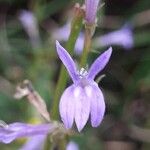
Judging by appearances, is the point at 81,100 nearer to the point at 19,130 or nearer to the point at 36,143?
the point at 19,130

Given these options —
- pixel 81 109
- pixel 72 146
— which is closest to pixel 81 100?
pixel 81 109

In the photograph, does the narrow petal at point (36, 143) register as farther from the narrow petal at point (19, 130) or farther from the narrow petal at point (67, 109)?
the narrow petal at point (67, 109)

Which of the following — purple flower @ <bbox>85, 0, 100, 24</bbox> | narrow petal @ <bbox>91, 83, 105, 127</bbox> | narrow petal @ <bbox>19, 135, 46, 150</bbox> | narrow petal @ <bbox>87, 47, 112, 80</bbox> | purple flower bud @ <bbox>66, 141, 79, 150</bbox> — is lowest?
purple flower bud @ <bbox>66, 141, 79, 150</bbox>

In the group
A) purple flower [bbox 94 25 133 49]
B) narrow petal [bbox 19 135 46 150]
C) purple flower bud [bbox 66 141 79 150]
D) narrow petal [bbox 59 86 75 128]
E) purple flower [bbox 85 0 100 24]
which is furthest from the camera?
purple flower [bbox 94 25 133 49]

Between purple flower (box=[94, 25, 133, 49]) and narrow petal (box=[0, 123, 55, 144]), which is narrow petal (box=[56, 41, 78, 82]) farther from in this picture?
purple flower (box=[94, 25, 133, 49])

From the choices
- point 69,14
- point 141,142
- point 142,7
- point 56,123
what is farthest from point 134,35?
point 56,123

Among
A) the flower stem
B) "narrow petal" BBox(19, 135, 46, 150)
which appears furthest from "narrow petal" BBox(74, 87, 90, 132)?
"narrow petal" BBox(19, 135, 46, 150)
